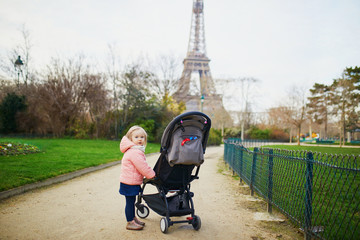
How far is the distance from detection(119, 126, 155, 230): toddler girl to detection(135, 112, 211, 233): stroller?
0.21 meters

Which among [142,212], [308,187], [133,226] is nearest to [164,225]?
[133,226]

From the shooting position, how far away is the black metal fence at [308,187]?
114 inches

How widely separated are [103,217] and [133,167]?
1174 mm

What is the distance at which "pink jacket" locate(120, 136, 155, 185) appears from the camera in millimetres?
3682

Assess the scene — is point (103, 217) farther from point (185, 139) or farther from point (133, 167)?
point (185, 139)


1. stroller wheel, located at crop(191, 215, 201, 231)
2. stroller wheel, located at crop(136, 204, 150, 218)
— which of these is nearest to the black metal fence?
stroller wheel, located at crop(191, 215, 201, 231)

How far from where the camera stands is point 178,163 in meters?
3.58

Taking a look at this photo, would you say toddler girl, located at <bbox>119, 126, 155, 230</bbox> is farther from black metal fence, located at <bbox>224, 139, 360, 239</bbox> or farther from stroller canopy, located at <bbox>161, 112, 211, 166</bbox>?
black metal fence, located at <bbox>224, 139, 360, 239</bbox>

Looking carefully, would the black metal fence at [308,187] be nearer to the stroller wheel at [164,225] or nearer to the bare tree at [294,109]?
the stroller wheel at [164,225]

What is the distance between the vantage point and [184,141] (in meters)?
3.67

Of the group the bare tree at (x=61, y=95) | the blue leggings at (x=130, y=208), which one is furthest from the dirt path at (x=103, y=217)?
the bare tree at (x=61, y=95)

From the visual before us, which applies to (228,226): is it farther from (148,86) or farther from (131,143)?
(148,86)

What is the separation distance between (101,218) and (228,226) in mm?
1976

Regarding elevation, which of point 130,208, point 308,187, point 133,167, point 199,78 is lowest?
point 130,208
